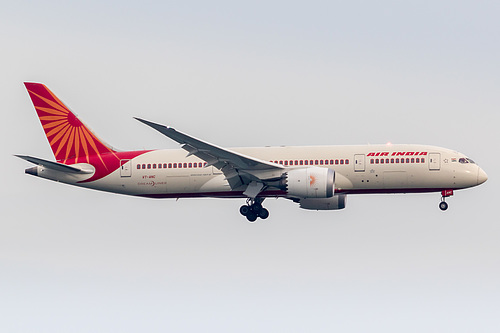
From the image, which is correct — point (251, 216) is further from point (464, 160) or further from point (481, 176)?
point (481, 176)

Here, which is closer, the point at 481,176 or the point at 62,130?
the point at 481,176

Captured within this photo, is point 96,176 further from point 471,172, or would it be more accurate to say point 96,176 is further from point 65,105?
point 471,172

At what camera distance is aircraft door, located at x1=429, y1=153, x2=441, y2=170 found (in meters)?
55.3

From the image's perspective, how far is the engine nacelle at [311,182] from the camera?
5344cm

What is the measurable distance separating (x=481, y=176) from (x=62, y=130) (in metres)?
26.5

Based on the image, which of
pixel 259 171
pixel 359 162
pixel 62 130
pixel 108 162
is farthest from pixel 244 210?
pixel 62 130

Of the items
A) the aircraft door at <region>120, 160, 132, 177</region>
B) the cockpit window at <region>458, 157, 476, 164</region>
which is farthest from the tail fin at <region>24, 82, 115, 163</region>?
the cockpit window at <region>458, 157, 476, 164</region>

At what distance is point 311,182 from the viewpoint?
53.6 meters

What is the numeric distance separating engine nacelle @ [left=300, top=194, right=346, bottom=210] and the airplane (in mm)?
62

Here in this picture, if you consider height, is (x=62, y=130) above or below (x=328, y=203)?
above

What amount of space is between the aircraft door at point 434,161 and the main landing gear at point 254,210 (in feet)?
34.4

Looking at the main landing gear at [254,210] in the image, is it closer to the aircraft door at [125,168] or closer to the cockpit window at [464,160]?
the aircraft door at [125,168]

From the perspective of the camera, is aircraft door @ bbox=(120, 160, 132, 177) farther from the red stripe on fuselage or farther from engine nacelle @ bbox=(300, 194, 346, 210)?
engine nacelle @ bbox=(300, 194, 346, 210)

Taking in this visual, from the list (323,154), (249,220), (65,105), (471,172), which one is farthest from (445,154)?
(65,105)
